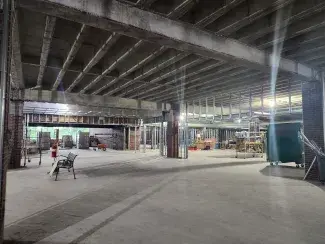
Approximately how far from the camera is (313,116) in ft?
27.4

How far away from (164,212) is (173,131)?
1125 cm

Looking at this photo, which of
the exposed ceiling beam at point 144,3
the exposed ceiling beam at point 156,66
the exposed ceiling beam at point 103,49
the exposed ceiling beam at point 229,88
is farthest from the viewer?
the exposed ceiling beam at point 229,88

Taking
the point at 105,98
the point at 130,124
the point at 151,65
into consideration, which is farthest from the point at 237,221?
the point at 130,124

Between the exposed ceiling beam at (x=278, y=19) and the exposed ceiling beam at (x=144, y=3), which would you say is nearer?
the exposed ceiling beam at (x=144, y=3)

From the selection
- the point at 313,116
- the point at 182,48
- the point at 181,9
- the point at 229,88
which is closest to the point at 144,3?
the point at 181,9

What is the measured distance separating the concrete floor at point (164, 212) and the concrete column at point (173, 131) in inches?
324

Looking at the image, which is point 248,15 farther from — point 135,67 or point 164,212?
point 135,67

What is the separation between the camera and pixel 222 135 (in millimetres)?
31734

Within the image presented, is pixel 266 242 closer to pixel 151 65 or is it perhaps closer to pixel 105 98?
pixel 151 65

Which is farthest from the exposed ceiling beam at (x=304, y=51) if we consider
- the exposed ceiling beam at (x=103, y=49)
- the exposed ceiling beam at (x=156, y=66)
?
the exposed ceiling beam at (x=103, y=49)

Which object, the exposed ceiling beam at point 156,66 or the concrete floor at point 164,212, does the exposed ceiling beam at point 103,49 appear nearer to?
the exposed ceiling beam at point 156,66

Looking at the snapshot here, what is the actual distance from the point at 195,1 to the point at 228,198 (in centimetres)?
425

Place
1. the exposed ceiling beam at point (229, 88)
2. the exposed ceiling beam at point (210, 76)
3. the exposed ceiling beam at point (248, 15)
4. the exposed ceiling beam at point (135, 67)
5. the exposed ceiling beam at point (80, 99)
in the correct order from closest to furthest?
the exposed ceiling beam at point (248, 15), the exposed ceiling beam at point (135, 67), the exposed ceiling beam at point (210, 76), the exposed ceiling beam at point (229, 88), the exposed ceiling beam at point (80, 99)

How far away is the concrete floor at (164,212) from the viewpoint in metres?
3.65
